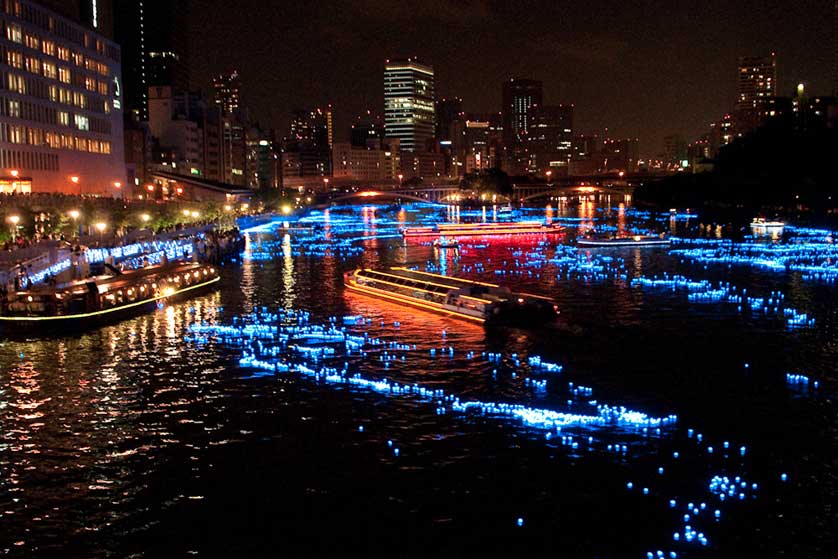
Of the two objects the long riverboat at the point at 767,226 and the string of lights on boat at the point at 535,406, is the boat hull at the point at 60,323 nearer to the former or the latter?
the string of lights on boat at the point at 535,406

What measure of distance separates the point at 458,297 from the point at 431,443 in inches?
845

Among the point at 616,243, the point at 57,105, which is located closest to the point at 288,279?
the point at 616,243

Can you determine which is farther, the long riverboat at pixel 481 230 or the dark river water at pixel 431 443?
the long riverboat at pixel 481 230

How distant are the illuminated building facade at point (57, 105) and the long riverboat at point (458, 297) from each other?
53385mm

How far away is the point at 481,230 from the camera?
128 metres

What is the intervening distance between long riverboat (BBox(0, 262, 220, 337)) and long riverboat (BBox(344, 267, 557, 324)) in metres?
13.0

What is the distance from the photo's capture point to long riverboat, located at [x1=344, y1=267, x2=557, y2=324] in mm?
43812

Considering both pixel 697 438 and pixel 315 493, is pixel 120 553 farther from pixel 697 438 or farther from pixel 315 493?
pixel 697 438

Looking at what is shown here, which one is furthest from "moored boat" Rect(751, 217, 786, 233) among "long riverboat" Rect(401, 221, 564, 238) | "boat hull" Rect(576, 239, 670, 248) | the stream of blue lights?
the stream of blue lights

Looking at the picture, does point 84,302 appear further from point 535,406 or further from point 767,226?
point 767,226

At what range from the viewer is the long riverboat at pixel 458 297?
43.8m

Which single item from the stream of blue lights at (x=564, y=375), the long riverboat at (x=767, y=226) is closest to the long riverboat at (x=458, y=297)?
the stream of blue lights at (x=564, y=375)

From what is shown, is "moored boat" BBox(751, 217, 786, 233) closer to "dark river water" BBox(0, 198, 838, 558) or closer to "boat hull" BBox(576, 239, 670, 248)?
"boat hull" BBox(576, 239, 670, 248)

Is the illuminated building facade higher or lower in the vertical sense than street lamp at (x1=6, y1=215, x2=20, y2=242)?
higher
